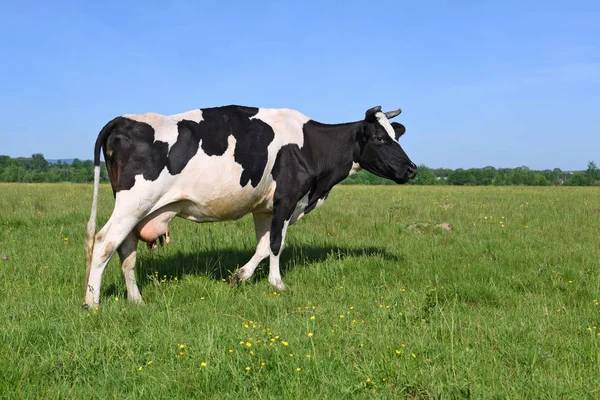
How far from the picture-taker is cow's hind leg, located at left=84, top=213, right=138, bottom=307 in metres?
5.52

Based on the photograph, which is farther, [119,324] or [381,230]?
[381,230]

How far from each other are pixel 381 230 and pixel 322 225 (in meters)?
1.54

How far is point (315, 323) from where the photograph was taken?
4.98 meters

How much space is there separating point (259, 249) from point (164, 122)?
2.21 meters

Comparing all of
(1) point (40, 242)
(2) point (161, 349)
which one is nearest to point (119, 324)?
(2) point (161, 349)

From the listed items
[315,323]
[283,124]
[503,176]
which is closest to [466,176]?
[503,176]

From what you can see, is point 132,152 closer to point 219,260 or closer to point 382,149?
point 219,260

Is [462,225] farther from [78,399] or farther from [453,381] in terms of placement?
[78,399]

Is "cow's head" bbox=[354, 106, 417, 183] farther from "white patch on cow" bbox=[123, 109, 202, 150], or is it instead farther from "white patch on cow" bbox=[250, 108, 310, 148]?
"white patch on cow" bbox=[123, 109, 202, 150]

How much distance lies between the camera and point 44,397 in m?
3.47

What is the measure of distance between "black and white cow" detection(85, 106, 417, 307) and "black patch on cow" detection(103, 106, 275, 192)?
0.01 meters

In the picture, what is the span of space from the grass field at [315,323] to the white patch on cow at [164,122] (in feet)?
6.25

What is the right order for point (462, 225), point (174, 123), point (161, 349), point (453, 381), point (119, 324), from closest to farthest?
point (453, 381) → point (161, 349) → point (119, 324) → point (174, 123) → point (462, 225)

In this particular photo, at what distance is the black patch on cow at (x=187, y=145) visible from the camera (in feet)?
18.5
